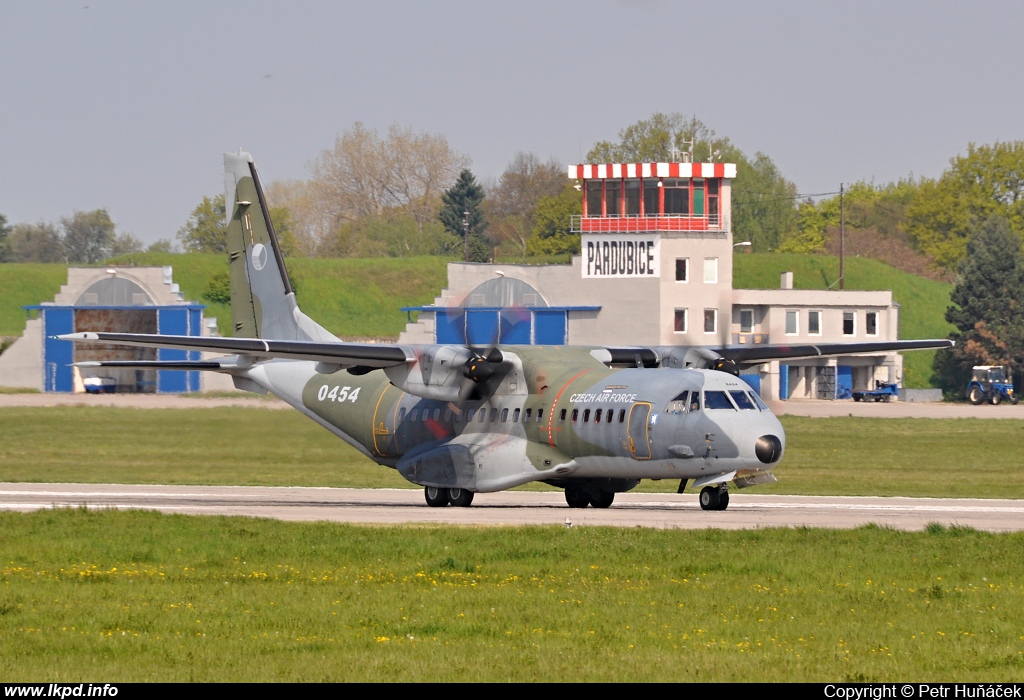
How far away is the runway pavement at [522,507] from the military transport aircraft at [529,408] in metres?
0.84

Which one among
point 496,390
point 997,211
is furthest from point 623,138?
point 496,390

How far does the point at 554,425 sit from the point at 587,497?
8.81 feet

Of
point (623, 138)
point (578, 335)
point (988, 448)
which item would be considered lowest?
point (988, 448)

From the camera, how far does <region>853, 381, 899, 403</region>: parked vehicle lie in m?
81.8

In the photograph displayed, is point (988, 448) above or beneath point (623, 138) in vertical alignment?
beneath

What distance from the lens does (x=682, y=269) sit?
74.5 m

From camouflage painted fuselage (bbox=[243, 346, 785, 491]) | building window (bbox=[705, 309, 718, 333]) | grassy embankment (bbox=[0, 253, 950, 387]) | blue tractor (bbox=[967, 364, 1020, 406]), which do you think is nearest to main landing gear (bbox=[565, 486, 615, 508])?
camouflage painted fuselage (bbox=[243, 346, 785, 491])

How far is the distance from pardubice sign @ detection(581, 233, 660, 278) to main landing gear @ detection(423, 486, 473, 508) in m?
46.4

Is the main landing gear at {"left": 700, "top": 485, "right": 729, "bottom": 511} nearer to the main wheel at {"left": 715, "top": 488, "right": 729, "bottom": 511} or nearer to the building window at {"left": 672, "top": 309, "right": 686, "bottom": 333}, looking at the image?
the main wheel at {"left": 715, "top": 488, "right": 729, "bottom": 511}

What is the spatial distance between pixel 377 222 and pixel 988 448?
8213 centimetres

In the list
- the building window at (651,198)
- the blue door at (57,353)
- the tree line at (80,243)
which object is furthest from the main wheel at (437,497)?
the tree line at (80,243)

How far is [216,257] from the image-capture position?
316ft

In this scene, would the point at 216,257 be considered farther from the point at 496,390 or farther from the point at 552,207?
the point at 496,390

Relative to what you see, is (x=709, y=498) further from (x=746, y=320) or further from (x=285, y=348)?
(x=746, y=320)
